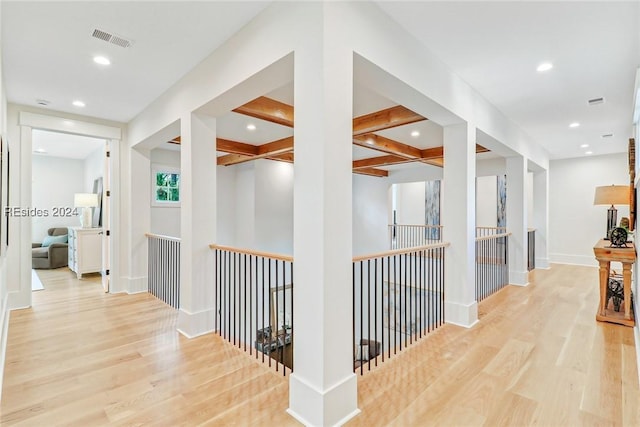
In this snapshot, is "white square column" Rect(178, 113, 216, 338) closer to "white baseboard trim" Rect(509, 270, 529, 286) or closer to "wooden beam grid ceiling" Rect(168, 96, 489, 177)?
"wooden beam grid ceiling" Rect(168, 96, 489, 177)

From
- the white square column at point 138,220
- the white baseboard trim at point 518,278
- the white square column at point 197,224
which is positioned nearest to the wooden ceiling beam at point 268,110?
the white square column at point 197,224

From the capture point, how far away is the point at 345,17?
183 centimetres

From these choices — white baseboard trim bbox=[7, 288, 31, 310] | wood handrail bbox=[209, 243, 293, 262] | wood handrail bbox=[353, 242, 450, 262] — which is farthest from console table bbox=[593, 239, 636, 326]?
white baseboard trim bbox=[7, 288, 31, 310]

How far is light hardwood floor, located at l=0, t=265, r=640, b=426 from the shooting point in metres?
1.82

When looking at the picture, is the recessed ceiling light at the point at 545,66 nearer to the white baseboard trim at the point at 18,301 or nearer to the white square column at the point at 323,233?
the white square column at the point at 323,233

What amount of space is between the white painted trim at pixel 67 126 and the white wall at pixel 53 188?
178 inches

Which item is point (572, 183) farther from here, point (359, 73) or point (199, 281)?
point (199, 281)

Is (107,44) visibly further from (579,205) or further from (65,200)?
(579,205)

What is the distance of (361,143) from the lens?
15.6ft

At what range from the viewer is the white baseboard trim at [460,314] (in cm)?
320

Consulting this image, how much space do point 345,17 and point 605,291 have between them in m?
3.96

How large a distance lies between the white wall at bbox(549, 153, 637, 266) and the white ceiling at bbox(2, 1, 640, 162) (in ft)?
12.1

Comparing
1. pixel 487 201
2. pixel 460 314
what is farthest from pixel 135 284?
pixel 487 201

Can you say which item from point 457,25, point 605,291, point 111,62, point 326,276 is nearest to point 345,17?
point 457,25
